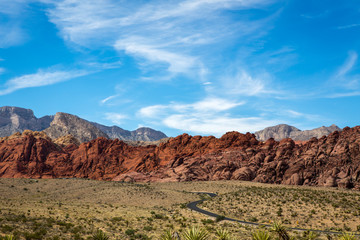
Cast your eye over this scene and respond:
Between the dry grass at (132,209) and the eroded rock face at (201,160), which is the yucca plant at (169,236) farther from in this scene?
the eroded rock face at (201,160)

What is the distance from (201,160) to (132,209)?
53.6 metres

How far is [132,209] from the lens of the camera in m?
50.0

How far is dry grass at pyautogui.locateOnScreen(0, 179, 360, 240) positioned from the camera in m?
30.5

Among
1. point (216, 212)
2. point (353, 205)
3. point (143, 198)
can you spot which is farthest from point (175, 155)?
point (353, 205)

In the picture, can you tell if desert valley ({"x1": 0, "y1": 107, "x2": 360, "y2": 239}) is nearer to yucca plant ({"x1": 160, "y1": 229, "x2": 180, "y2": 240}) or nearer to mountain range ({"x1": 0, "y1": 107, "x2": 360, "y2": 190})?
mountain range ({"x1": 0, "y1": 107, "x2": 360, "y2": 190})

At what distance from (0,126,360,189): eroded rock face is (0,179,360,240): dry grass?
10.9 m

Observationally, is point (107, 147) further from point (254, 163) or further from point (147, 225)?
→ point (147, 225)

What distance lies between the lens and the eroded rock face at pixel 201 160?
80.4 m

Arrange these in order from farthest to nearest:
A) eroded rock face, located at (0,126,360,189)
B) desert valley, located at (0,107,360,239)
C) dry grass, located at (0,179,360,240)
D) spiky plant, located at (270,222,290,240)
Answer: eroded rock face, located at (0,126,360,189), desert valley, located at (0,107,360,239), dry grass, located at (0,179,360,240), spiky plant, located at (270,222,290,240)

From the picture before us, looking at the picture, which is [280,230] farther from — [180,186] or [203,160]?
[203,160]

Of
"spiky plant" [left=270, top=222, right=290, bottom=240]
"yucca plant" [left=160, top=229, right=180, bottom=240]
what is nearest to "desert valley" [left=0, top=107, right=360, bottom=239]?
"spiky plant" [left=270, top=222, right=290, bottom=240]

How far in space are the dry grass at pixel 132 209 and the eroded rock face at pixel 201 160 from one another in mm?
10938

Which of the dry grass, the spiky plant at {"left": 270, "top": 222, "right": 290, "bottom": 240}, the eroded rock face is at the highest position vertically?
the eroded rock face

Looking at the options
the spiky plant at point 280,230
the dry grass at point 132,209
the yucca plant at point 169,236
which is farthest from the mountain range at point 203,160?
the yucca plant at point 169,236
